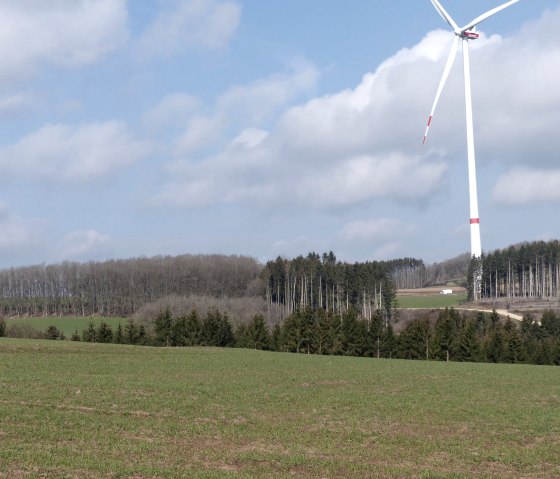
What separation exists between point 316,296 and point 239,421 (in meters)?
154

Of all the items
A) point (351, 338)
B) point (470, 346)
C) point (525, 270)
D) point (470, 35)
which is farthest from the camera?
point (525, 270)

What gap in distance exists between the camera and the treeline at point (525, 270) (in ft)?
612

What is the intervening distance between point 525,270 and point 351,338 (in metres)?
114

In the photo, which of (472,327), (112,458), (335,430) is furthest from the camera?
(472,327)

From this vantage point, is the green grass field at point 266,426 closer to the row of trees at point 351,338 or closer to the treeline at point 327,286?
the row of trees at point 351,338

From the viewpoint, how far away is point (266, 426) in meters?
22.4

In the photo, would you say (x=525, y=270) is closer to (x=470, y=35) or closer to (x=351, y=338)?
(x=470, y=35)

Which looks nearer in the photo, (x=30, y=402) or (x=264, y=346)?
(x=30, y=402)

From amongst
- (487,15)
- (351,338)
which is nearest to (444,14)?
(487,15)

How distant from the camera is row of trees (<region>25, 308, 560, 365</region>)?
296 ft

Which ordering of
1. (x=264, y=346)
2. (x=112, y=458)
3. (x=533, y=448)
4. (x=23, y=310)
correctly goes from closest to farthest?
(x=112, y=458), (x=533, y=448), (x=264, y=346), (x=23, y=310)

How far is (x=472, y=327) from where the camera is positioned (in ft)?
304

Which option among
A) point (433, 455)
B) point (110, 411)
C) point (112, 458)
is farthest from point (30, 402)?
point (433, 455)

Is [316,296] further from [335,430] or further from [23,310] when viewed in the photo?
[335,430]
